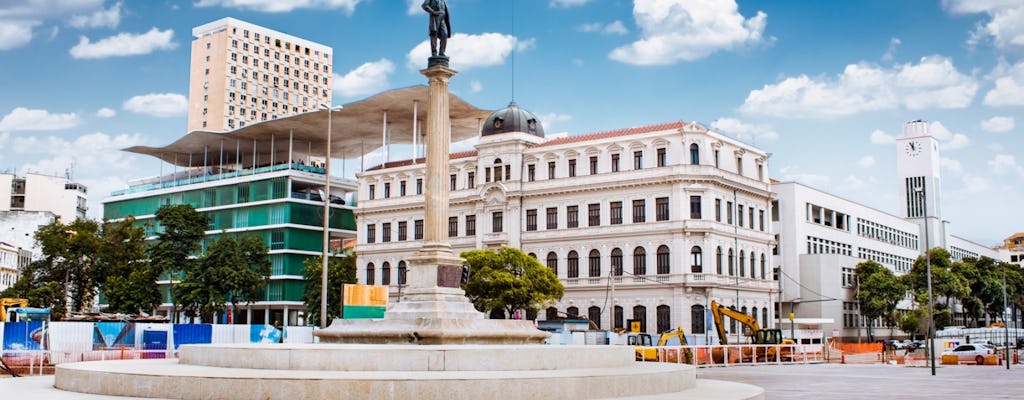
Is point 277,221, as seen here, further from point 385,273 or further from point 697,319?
point 697,319

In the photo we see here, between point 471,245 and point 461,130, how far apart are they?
17.0m

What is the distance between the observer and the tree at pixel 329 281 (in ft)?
253

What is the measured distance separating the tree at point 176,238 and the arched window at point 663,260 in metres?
32.7

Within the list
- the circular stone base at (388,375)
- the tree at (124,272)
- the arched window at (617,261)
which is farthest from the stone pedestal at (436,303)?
the tree at (124,272)

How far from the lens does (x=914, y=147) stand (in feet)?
393

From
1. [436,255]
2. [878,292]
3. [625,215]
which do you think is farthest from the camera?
[878,292]

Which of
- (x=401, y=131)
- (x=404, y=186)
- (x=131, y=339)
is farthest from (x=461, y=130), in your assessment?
(x=131, y=339)

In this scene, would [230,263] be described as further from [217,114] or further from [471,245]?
[217,114]

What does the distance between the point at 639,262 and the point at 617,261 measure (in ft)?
5.97

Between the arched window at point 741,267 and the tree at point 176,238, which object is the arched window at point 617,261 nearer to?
the arched window at point 741,267

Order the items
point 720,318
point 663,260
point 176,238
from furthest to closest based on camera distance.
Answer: point 176,238, point 663,260, point 720,318

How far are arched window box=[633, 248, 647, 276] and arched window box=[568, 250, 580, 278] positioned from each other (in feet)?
15.5

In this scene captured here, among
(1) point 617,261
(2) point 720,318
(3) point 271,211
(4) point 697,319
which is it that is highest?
(3) point 271,211

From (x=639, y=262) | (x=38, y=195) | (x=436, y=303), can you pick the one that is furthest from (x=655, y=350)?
(x=38, y=195)
